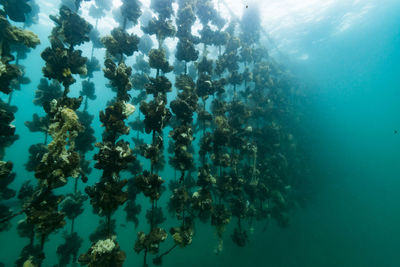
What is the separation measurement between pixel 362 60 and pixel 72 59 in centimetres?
5777

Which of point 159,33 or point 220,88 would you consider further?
point 220,88

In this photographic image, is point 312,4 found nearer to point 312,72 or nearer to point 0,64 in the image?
point 312,72

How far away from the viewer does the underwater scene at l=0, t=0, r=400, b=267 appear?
3.92 metres

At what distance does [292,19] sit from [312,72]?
69.0 ft

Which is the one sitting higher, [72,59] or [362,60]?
[362,60]

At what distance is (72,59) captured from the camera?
4.21 metres

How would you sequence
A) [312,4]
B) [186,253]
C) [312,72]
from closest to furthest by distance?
[186,253] < [312,4] < [312,72]

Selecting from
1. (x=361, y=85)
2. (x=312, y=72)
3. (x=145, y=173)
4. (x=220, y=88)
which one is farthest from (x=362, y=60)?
(x=145, y=173)

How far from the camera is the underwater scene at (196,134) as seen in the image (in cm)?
392

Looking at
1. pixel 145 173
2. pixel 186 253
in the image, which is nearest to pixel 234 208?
pixel 145 173

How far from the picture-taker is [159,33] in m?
6.54

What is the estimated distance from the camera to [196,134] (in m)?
15.6

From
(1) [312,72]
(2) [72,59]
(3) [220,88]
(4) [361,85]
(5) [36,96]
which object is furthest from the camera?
(4) [361,85]

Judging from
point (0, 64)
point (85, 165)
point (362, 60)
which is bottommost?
point (85, 165)
